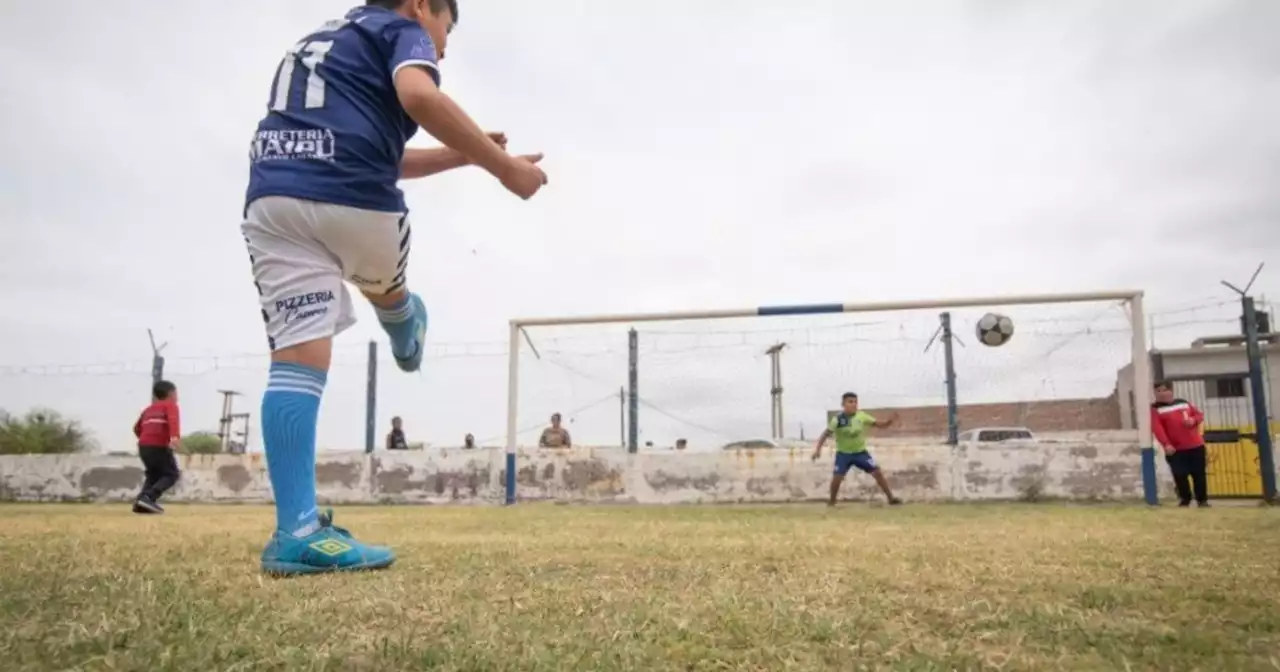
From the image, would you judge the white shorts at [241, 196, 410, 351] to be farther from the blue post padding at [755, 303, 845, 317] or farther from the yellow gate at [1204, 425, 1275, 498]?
the yellow gate at [1204, 425, 1275, 498]

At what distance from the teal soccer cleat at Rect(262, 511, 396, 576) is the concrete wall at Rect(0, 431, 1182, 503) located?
352 inches

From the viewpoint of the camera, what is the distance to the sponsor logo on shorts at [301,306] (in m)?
2.59

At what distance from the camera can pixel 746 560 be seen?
2.72m

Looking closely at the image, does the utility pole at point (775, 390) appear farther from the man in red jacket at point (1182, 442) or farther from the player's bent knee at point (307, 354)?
the player's bent knee at point (307, 354)

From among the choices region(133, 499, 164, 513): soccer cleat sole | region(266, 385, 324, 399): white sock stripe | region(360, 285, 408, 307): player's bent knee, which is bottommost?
region(133, 499, 164, 513): soccer cleat sole

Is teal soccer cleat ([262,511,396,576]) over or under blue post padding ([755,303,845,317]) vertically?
under

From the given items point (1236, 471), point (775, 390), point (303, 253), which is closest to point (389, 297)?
point (303, 253)

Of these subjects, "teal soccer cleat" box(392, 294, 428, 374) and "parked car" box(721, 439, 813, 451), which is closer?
"teal soccer cleat" box(392, 294, 428, 374)

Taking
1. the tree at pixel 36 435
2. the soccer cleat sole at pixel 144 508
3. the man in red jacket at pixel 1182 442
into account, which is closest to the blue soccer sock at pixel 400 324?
the soccer cleat sole at pixel 144 508

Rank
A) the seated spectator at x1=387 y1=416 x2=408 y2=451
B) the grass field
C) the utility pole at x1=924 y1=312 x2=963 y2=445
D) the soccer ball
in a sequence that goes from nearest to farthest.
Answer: the grass field → the soccer ball → the utility pole at x1=924 y1=312 x2=963 y2=445 → the seated spectator at x1=387 y1=416 x2=408 y2=451

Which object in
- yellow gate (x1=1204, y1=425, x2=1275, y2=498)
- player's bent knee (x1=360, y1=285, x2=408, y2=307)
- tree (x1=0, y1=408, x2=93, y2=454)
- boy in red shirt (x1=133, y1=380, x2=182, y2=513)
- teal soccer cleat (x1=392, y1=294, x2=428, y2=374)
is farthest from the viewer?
tree (x1=0, y1=408, x2=93, y2=454)

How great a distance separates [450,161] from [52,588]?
6.00ft

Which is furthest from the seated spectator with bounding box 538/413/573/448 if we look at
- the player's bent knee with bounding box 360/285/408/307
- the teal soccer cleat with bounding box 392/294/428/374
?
the player's bent knee with bounding box 360/285/408/307

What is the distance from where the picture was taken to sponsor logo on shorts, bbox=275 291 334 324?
2.59 m
